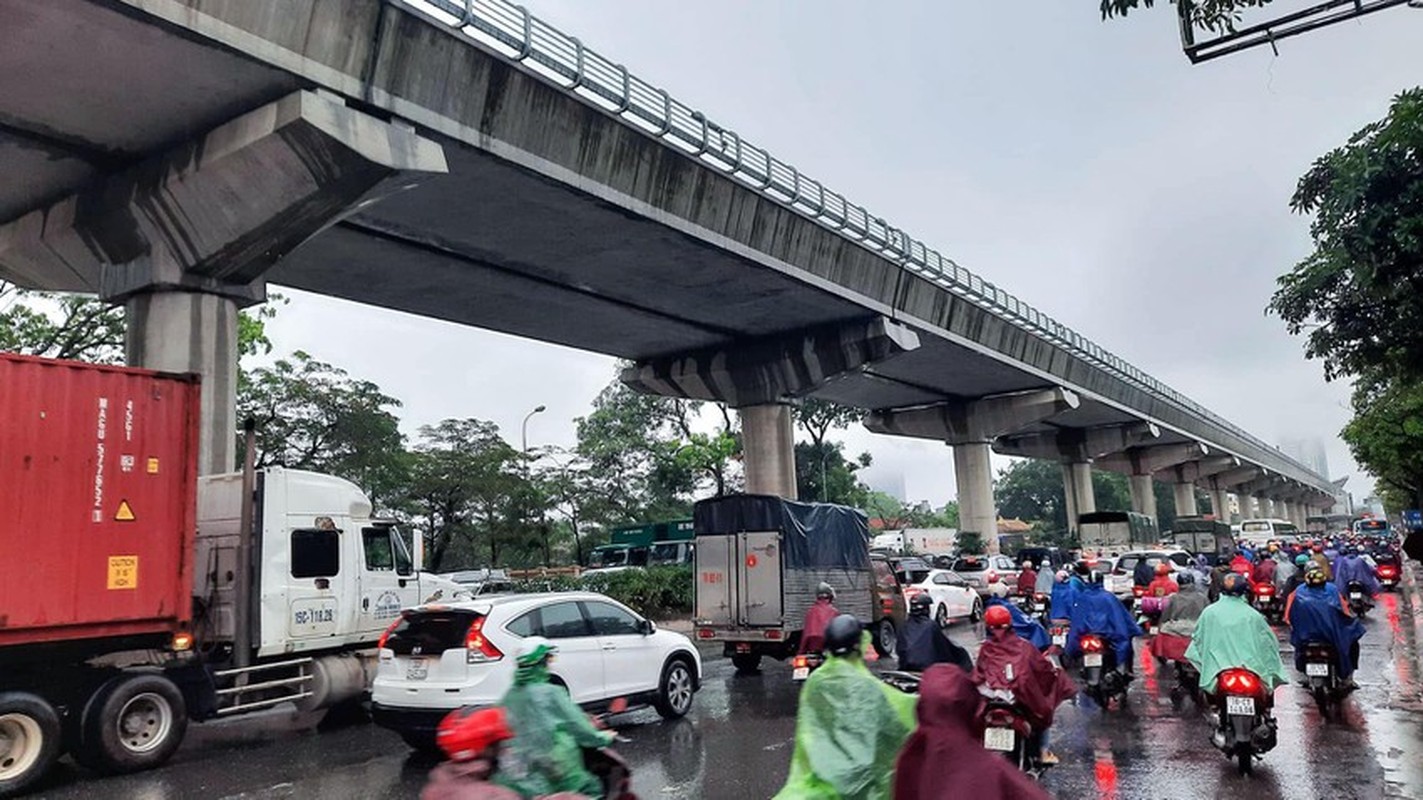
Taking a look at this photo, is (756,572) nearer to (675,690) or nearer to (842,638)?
(675,690)

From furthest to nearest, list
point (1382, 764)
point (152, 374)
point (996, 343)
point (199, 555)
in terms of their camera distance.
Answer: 1. point (996, 343)
2. point (199, 555)
3. point (152, 374)
4. point (1382, 764)

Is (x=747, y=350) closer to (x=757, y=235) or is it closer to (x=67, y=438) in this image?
(x=757, y=235)

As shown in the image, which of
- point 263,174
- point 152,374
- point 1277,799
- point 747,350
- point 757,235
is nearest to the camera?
point 1277,799

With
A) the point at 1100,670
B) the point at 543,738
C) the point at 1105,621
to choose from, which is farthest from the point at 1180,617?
the point at 543,738

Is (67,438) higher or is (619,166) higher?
(619,166)

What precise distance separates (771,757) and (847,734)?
16.5 ft

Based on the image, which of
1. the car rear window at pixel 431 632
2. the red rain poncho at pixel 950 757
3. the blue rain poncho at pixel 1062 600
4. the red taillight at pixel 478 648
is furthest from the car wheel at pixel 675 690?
the red rain poncho at pixel 950 757

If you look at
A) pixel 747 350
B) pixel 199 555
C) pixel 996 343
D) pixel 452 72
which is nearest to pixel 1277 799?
pixel 199 555

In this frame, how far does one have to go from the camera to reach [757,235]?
22000mm

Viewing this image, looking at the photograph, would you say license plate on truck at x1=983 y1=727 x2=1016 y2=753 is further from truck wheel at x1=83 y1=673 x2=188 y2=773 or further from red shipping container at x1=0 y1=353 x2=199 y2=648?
Answer: red shipping container at x1=0 y1=353 x2=199 y2=648

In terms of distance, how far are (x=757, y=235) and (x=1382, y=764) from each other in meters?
16.1

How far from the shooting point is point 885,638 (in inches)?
680

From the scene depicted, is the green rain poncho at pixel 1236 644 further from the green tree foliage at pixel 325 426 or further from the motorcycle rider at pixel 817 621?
the green tree foliage at pixel 325 426

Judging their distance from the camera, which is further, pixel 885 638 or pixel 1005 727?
pixel 885 638
